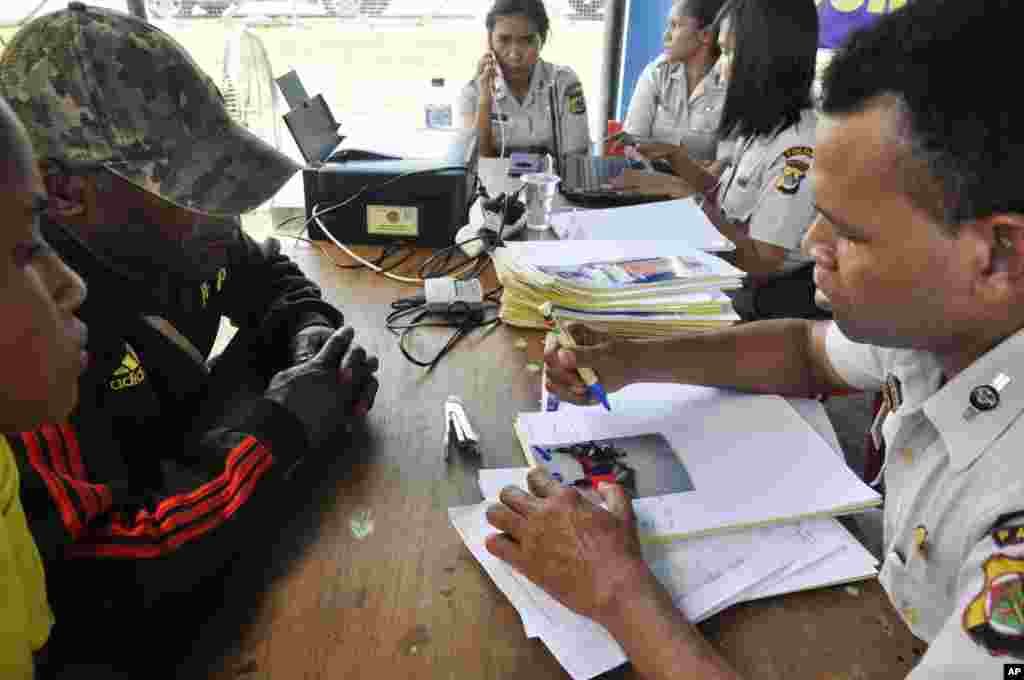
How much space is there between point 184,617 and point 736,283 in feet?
3.20

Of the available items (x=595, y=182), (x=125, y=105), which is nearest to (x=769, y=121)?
(x=595, y=182)

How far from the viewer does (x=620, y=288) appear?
113cm

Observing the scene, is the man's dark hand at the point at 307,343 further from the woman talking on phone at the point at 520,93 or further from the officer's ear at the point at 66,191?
the woman talking on phone at the point at 520,93

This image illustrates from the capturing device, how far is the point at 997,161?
59cm

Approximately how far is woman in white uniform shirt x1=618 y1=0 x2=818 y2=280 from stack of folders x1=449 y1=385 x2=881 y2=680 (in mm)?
964

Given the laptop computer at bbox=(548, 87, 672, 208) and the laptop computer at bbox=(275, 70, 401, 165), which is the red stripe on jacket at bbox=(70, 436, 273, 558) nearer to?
the laptop computer at bbox=(275, 70, 401, 165)

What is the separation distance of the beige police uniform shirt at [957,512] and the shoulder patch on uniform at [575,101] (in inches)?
87.8

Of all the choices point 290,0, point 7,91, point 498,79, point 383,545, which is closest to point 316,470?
point 383,545

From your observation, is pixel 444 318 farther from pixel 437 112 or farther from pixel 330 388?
pixel 437 112

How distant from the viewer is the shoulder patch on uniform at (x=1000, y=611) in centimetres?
50

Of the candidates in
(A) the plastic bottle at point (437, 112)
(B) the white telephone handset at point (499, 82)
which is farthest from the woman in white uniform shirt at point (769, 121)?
(B) the white telephone handset at point (499, 82)

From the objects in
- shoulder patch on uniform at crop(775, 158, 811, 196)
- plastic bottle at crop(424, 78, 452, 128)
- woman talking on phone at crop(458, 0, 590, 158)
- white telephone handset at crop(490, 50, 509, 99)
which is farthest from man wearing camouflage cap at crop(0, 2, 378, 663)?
white telephone handset at crop(490, 50, 509, 99)

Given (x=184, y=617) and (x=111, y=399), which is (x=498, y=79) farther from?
(x=184, y=617)

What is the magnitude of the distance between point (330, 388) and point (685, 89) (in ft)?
8.70
